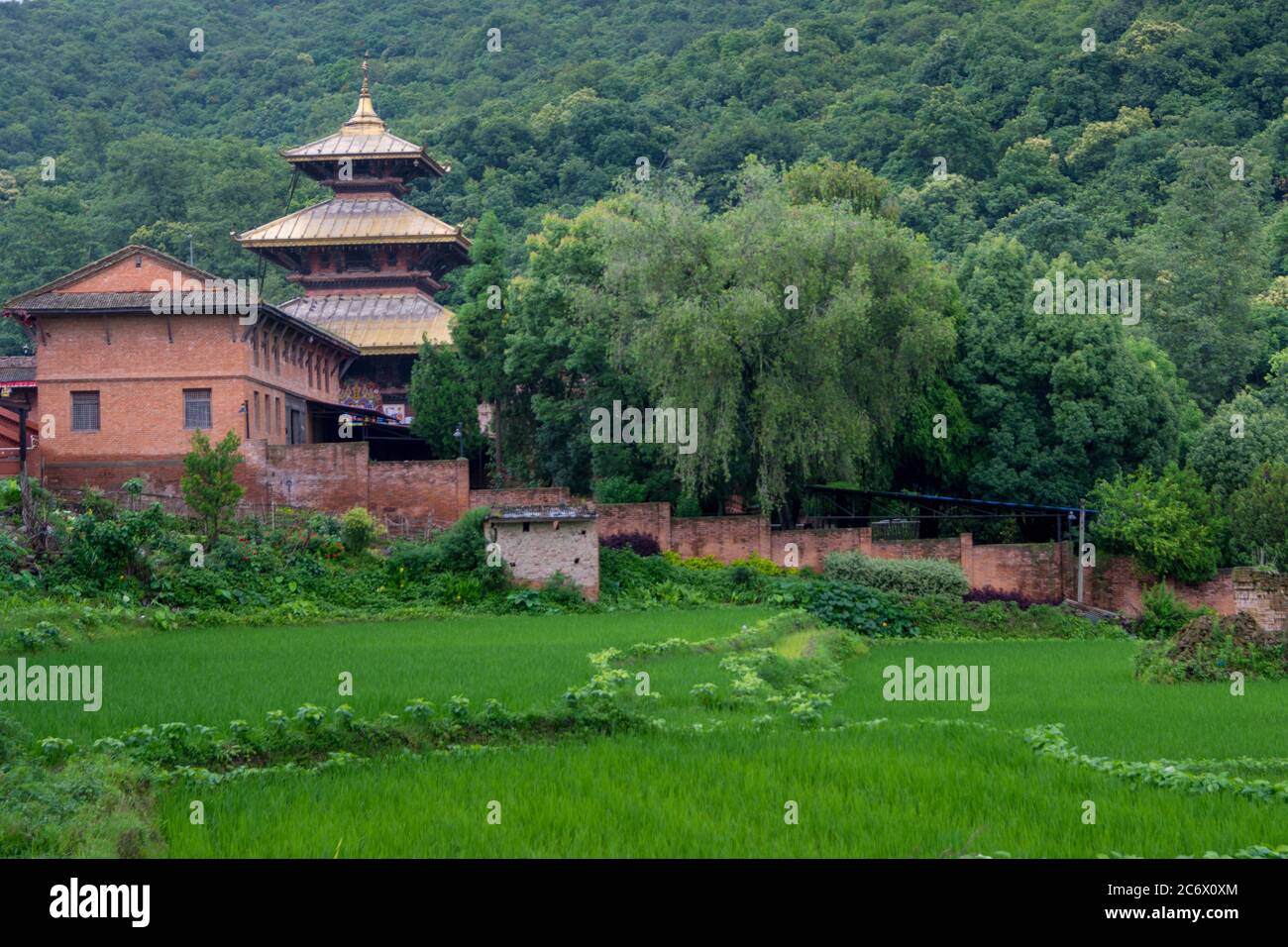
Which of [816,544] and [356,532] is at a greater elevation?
[356,532]

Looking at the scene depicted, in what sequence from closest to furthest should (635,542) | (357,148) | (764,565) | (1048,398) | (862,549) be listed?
1. (764,565)
2. (635,542)
3. (862,549)
4. (1048,398)
5. (357,148)

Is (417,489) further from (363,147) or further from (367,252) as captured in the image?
(363,147)

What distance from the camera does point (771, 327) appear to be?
1459 inches

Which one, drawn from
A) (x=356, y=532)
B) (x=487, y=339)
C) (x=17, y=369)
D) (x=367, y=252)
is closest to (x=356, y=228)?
(x=367, y=252)

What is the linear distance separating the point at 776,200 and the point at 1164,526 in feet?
36.9

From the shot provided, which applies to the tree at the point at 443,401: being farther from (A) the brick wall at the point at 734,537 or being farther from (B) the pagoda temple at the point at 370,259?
(A) the brick wall at the point at 734,537

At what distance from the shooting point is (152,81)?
343ft

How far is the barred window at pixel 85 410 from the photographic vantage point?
40.1m

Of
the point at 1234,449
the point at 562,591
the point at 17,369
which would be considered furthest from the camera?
the point at 17,369

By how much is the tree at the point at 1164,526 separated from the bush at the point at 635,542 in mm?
10077

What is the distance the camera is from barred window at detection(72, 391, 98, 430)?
40094 mm

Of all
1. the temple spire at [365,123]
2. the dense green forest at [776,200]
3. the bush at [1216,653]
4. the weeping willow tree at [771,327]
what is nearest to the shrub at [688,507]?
the dense green forest at [776,200]

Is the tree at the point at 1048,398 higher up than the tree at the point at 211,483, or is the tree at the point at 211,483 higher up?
the tree at the point at 1048,398
